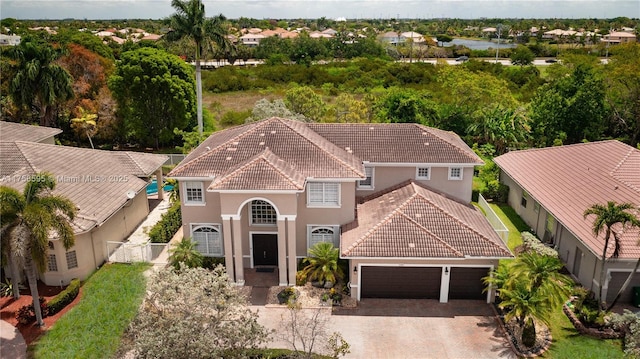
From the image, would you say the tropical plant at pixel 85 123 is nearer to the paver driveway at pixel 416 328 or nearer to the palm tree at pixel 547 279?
the paver driveway at pixel 416 328

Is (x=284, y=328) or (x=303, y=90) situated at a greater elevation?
(x=303, y=90)

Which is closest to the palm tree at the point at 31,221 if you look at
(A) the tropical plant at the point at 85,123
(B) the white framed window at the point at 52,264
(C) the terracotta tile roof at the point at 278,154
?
(B) the white framed window at the point at 52,264

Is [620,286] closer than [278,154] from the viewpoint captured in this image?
Yes

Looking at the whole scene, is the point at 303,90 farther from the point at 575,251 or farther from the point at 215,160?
the point at 575,251

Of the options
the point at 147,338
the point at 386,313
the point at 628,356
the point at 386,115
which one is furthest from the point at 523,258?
the point at 386,115

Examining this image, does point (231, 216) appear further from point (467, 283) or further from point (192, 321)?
point (467, 283)

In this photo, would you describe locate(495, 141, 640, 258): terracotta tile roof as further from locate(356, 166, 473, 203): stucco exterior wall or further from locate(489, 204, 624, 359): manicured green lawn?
locate(356, 166, 473, 203): stucco exterior wall

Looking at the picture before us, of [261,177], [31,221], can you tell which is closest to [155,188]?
[261,177]

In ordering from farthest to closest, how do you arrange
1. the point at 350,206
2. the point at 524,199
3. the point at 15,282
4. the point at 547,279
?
the point at 524,199 → the point at 350,206 → the point at 15,282 → the point at 547,279
